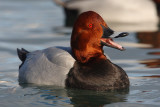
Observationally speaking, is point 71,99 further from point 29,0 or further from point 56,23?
point 29,0

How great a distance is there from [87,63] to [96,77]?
0.95 ft

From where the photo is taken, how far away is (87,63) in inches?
245

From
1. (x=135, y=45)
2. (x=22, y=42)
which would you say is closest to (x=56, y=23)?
(x=22, y=42)

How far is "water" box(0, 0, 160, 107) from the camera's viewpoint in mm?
5777

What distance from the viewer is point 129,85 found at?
20.8 feet

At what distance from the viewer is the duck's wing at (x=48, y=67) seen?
20.3 ft

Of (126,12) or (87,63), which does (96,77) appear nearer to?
(87,63)

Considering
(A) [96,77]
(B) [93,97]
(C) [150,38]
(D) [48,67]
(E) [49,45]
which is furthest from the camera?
(C) [150,38]

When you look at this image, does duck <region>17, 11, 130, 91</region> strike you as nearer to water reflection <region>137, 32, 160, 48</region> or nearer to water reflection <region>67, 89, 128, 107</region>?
water reflection <region>67, 89, 128, 107</region>

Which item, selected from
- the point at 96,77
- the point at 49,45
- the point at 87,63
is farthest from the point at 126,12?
the point at 96,77

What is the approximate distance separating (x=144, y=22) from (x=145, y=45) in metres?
2.53

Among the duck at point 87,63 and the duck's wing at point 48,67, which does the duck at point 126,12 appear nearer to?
the duck's wing at point 48,67

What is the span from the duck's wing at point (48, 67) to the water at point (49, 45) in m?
0.12

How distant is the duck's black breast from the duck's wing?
0.39 ft
